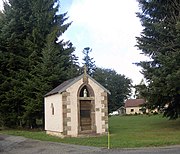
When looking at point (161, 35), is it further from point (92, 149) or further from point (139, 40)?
point (92, 149)

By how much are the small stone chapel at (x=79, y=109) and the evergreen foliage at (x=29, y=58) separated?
9.83m

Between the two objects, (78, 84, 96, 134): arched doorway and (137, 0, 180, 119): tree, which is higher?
(137, 0, 180, 119): tree

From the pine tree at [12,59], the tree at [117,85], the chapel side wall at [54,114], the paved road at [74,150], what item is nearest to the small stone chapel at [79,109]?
the chapel side wall at [54,114]

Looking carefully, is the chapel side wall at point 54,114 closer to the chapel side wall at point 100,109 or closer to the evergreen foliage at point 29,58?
the chapel side wall at point 100,109

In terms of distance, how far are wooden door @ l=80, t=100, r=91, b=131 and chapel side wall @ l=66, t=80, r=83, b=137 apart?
0.57 meters

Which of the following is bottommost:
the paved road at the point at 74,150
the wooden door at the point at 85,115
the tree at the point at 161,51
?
the paved road at the point at 74,150

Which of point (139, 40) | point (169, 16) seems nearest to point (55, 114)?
point (139, 40)

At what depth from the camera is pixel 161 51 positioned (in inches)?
1201

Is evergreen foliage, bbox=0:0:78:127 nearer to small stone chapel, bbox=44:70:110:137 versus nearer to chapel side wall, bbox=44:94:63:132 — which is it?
chapel side wall, bbox=44:94:63:132

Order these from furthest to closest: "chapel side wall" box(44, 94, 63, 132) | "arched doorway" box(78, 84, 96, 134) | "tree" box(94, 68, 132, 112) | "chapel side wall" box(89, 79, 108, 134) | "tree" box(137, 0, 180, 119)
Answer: "tree" box(94, 68, 132, 112) → "tree" box(137, 0, 180, 119) → "chapel side wall" box(89, 79, 108, 134) → "arched doorway" box(78, 84, 96, 134) → "chapel side wall" box(44, 94, 63, 132)

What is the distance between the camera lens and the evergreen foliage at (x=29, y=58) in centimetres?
3778

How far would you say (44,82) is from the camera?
122ft

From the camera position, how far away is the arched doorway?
2675 cm

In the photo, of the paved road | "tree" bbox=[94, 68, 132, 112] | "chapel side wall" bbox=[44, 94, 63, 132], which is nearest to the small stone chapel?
"chapel side wall" bbox=[44, 94, 63, 132]
